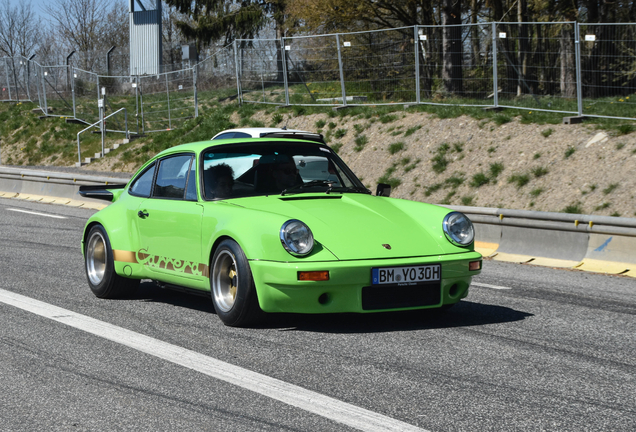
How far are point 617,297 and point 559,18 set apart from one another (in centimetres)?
2212

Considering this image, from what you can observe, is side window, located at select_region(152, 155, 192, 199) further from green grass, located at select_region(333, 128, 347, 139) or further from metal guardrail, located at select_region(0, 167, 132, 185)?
green grass, located at select_region(333, 128, 347, 139)

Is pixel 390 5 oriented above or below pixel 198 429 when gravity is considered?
above

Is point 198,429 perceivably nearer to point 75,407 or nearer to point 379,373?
point 75,407

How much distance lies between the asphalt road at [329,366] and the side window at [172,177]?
95 cm

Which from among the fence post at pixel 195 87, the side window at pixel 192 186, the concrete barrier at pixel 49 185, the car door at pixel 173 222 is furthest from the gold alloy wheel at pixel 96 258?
the fence post at pixel 195 87

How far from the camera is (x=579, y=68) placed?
1480 cm

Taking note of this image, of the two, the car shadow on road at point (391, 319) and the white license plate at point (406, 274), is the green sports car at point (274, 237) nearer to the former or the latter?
the white license plate at point (406, 274)

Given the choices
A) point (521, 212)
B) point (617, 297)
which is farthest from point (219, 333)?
point (521, 212)

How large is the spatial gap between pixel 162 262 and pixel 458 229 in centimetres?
240

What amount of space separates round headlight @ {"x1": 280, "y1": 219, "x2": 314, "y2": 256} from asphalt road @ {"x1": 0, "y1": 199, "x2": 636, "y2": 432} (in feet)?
1.96

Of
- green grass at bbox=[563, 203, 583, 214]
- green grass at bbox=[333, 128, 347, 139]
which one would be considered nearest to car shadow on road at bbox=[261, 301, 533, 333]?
green grass at bbox=[563, 203, 583, 214]

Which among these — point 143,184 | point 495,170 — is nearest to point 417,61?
point 495,170

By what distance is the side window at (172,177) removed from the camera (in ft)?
21.8

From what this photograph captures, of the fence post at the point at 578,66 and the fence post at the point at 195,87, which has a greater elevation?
the fence post at the point at 195,87
